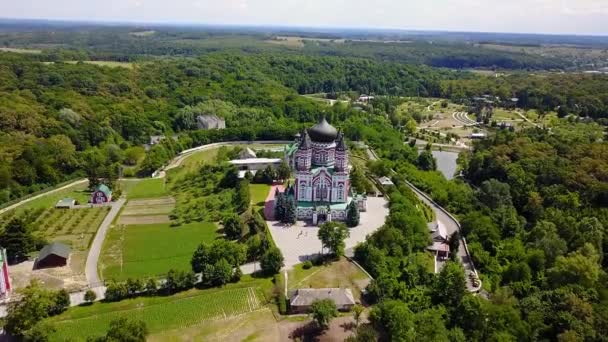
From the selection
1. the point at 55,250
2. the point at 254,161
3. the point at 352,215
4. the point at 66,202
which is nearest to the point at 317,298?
the point at 352,215

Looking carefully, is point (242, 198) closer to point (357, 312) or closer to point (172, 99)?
point (357, 312)

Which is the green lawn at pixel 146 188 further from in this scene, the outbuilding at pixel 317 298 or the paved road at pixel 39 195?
the outbuilding at pixel 317 298

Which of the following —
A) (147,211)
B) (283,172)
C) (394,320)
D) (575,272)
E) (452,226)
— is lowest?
(147,211)

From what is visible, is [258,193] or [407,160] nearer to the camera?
[258,193]

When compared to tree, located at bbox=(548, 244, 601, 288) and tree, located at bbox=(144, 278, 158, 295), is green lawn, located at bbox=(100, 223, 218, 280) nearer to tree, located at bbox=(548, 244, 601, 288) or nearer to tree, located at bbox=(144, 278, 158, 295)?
tree, located at bbox=(144, 278, 158, 295)

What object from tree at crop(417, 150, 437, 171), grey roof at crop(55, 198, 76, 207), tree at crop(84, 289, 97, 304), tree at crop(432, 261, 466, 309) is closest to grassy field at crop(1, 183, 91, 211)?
grey roof at crop(55, 198, 76, 207)

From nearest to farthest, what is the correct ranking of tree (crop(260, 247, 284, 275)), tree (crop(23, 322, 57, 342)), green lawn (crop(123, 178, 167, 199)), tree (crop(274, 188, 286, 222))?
tree (crop(23, 322, 57, 342)) < tree (crop(260, 247, 284, 275)) < tree (crop(274, 188, 286, 222)) < green lawn (crop(123, 178, 167, 199))
